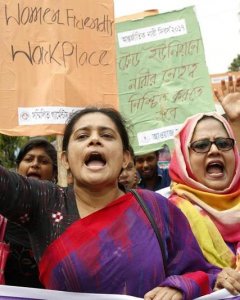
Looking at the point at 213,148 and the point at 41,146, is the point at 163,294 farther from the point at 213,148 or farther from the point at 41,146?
the point at 41,146

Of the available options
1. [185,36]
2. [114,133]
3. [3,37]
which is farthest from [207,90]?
[114,133]

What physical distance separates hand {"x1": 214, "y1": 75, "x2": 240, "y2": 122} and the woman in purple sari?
990 mm

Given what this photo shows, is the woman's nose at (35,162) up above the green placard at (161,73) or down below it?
below

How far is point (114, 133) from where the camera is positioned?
215 centimetres

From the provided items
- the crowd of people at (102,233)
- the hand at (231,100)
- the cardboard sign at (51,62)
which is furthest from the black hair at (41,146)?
the crowd of people at (102,233)

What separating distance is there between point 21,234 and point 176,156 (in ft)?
2.98

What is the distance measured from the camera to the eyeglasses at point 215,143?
2746 mm

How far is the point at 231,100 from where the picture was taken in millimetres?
3041

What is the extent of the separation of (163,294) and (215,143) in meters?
1.02

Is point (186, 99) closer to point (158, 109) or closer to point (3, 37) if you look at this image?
point (158, 109)

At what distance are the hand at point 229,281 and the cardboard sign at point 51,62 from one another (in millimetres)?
1960

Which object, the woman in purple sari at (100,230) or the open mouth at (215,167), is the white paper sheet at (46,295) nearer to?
the woman in purple sari at (100,230)

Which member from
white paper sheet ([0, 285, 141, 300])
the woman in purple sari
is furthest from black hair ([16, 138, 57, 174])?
white paper sheet ([0, 285, 141, 300])

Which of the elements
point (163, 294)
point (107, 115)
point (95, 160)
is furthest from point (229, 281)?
point (107, 115)
